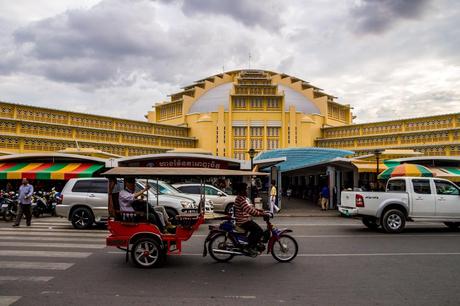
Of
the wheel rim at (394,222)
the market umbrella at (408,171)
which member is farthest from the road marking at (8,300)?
the market umbrella at (408,171)

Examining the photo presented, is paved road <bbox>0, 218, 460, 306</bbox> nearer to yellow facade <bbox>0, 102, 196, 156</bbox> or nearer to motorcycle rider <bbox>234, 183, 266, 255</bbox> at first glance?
motorcycle rider <bbox>234, 183, 266, 255</bbox>

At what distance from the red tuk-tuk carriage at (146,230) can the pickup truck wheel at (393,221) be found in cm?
735

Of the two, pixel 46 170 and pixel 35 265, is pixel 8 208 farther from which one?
pixel 35 265

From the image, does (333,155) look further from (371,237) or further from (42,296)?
(42,296)

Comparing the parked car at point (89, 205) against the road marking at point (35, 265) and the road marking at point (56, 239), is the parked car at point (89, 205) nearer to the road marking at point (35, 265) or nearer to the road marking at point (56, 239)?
the road marking at point (56, 239)

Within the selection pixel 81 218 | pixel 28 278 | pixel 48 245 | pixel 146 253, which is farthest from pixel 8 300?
pixel 81 218

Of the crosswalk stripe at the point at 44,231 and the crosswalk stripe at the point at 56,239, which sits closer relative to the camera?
the crosswalk stripe at the point at 56,239

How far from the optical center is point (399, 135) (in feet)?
210

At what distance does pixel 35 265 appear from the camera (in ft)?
28.7

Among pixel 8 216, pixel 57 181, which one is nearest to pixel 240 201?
pixel 8 216

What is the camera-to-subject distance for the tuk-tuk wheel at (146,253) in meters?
8.73

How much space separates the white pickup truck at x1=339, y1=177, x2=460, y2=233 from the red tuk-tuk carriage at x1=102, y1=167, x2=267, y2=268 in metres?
6.96

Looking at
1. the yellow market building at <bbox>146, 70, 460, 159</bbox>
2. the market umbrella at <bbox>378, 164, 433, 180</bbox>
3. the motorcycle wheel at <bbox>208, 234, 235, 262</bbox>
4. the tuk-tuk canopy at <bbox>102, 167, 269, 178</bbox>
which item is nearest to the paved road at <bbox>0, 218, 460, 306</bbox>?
the motorcycle wheel at <bbox>208, 234, 235, 262</bbox>

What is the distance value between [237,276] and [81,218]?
932cm
